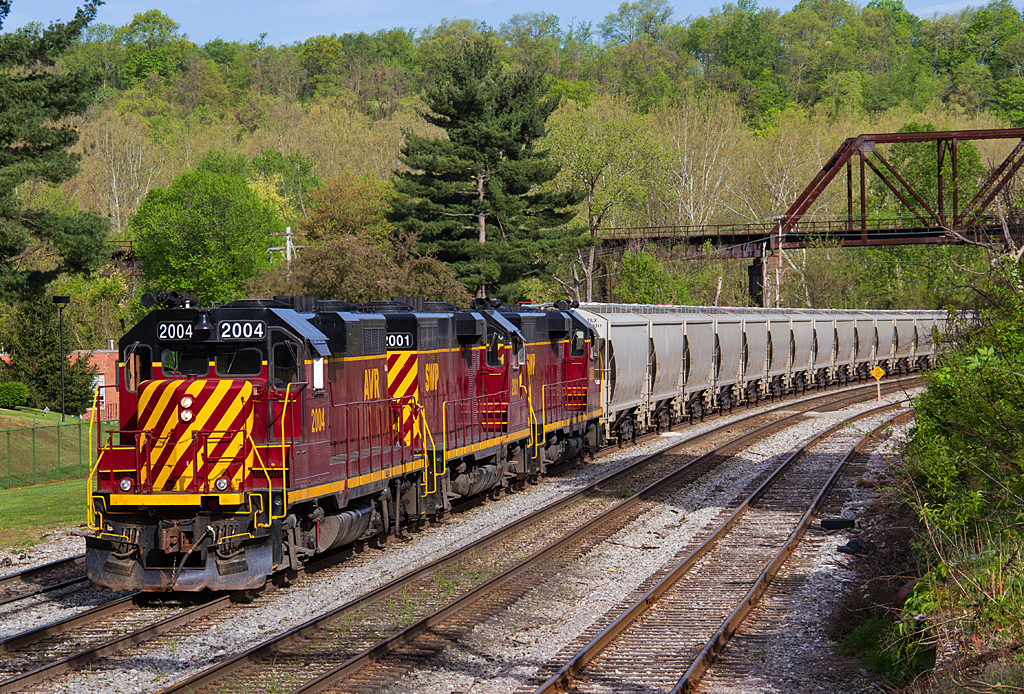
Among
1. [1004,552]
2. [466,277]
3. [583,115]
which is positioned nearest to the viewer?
[1004,552]

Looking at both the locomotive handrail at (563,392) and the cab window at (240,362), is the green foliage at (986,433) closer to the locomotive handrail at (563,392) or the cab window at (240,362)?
the cab window at (240,362)

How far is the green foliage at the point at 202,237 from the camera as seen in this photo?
75625 mm

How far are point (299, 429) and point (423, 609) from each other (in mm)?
2694

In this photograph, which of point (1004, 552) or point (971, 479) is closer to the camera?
point (1004, 552)

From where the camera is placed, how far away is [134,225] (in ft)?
256

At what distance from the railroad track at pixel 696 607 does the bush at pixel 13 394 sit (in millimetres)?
35502

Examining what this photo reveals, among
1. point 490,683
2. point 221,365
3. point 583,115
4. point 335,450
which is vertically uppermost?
point 583,115

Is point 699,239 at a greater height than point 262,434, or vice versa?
point 699,239

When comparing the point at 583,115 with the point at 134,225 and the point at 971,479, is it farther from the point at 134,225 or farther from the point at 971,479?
the point at 971,479

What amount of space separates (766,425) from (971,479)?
64.2 feet

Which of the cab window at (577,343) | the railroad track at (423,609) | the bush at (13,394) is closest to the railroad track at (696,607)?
the railroad track at (423,609)

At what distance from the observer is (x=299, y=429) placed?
12.4m

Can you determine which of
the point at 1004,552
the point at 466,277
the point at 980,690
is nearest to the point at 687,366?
the point at 466,277

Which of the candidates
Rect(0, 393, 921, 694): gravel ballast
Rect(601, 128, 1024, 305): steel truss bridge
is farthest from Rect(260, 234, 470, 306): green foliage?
Rect(0, 393, 921, 694): gravel ballast
